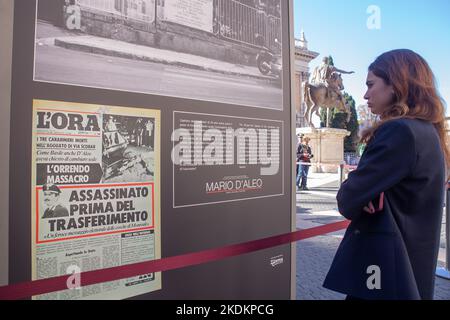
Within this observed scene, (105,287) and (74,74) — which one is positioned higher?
(74,74)

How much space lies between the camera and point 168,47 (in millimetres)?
1975

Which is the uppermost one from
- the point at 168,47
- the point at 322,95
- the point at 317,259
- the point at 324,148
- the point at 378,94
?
the point at 322,95

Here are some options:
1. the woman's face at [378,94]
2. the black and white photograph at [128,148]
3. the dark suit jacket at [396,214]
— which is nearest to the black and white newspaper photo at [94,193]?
the black and white photograph at [128,148]

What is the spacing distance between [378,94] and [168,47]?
3.67 feet

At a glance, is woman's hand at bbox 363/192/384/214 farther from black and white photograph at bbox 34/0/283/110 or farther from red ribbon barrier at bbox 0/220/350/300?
black and white photograph at bbox 34/0/283/110

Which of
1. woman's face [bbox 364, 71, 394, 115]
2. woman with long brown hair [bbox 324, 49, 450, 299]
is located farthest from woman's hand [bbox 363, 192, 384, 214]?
woman's face [bbox 364, 71, 394, 115]

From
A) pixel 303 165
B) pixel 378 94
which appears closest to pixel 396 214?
pixel 378 94

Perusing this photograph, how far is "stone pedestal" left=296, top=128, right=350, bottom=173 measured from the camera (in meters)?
19.7

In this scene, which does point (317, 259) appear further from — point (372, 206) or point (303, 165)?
point (303, 165)
